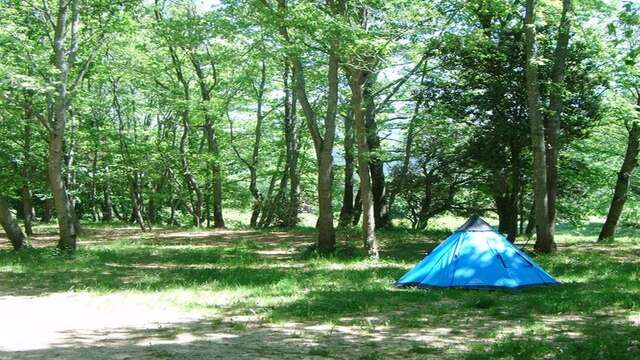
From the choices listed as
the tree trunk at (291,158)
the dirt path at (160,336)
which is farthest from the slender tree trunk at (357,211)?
the dirt path at (160,336)

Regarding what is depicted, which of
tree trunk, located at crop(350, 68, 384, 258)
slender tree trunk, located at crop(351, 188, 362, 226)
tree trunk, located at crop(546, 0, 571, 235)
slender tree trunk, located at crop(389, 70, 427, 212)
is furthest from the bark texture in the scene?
slender tree trunk, located at crop(351, 188, 362, 226)

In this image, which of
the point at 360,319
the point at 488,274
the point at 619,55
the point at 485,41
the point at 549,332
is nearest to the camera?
the point at 549,332

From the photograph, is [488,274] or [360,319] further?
[488,274]

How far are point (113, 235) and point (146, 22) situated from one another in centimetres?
851

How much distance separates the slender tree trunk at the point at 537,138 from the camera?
51.9 ft

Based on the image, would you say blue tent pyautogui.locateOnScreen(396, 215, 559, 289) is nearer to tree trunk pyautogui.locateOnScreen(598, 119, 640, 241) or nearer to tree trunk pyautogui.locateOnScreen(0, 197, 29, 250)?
tree trunk pyautogui.locateOnScreen(0, 197, 29, 250)

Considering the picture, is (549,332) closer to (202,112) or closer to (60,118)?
(60,118)

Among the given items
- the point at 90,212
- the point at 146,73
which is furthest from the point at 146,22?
the point at 90,212

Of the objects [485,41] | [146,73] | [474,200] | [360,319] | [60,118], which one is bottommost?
[360,319]

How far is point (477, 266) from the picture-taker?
11.2 metres

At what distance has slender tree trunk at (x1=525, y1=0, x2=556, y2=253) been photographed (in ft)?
51.9

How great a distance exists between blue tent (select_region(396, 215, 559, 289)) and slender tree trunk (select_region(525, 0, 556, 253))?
17.9ft

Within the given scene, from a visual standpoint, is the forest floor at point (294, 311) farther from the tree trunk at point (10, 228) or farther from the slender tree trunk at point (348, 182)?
the slender tree trunk at point (348, 182)

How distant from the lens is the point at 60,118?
1596cm
